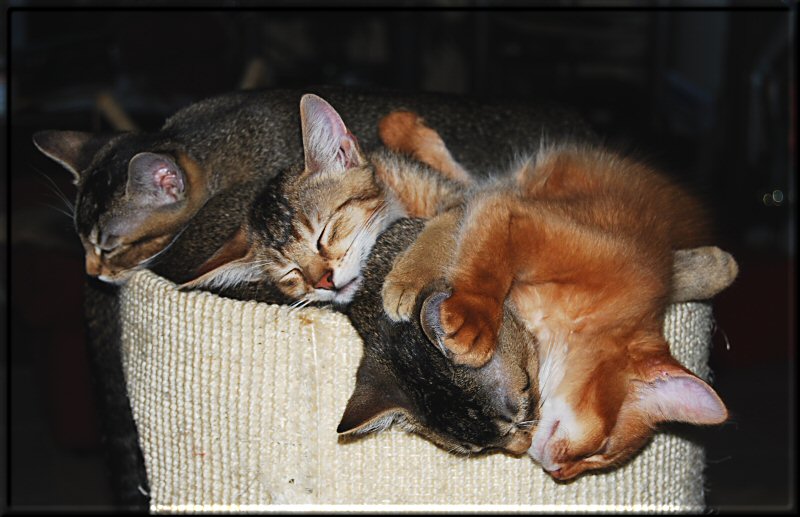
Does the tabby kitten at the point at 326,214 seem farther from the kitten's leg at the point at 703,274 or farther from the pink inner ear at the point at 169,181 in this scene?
the kitten's leg at the point at 703,274

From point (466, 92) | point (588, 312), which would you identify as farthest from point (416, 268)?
point (466, 92)

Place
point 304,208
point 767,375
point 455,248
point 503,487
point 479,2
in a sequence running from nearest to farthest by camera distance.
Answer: point 455,248
point 503,487
point 304,208
point 767,375
point 479,2

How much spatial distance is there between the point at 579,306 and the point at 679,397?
178mm

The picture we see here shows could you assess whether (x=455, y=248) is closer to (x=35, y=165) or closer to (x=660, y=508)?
(x=660, y=508)

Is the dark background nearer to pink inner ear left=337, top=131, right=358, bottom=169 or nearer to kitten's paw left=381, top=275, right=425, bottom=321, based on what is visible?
pink inner ear left=337, top=131, right=358, bottom=169

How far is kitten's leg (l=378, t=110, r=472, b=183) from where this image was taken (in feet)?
4.71

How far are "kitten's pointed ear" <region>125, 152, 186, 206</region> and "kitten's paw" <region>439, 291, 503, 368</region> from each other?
72 cm

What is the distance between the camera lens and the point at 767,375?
291cm

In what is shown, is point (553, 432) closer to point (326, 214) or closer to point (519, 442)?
point (519, 442)

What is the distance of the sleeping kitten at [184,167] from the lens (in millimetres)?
1404

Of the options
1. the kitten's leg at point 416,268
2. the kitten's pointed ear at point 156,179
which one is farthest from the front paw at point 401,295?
the kitten's pointed ear at point 156,179

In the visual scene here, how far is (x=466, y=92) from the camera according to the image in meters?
2.87

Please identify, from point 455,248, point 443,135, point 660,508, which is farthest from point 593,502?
point 443,135

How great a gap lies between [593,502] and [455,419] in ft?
1.08
